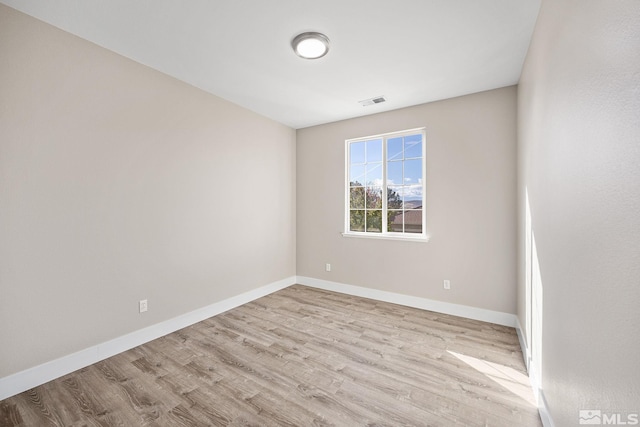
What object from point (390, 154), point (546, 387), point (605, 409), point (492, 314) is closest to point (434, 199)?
point (390, 154)

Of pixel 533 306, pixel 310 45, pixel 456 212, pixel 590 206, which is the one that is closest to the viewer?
pixel 590 206

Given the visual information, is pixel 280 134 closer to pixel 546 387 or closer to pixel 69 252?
pixel 69 252

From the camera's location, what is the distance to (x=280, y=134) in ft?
14.4

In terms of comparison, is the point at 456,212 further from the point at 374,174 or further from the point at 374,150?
the point at 374,150

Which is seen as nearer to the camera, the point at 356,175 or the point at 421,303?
the point at 421,303

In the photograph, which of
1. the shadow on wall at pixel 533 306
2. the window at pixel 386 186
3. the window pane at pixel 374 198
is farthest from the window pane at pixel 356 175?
the shadow on wall at pixel 533 306

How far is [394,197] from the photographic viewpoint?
3.83 m

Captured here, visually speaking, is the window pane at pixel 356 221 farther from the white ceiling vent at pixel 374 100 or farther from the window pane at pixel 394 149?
the white ceiling vent at pixel 374 100

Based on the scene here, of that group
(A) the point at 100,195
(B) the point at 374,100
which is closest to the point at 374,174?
(B) the point at 374,100

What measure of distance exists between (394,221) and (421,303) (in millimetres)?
1161

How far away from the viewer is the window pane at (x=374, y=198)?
398 centimetres

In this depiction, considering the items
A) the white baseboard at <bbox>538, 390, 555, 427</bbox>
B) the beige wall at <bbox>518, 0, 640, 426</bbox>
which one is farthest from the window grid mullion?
the white baseboard at <bbox>538, 390, 555, 427</bbox>

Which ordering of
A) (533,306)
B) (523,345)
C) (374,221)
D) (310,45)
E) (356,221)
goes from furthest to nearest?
1. (356,221)
2. (374,221)
3. (523,345)
4. (310,45)
5. (533,306)

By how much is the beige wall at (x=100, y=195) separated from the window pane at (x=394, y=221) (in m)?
2.17
